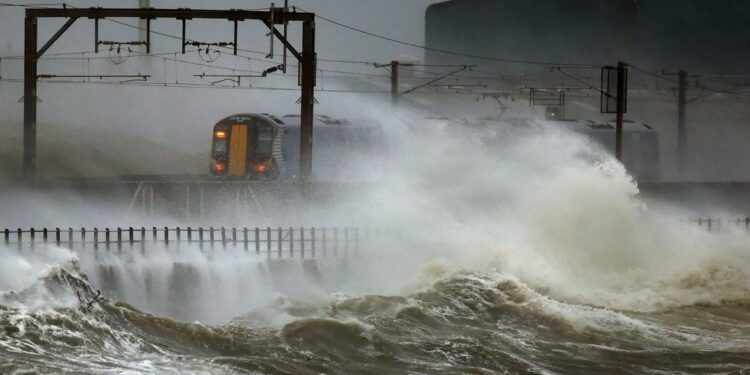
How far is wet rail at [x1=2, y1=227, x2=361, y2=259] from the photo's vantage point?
20688 mm

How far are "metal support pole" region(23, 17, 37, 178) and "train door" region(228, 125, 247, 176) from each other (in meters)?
8.98

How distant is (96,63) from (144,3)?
10766 mm

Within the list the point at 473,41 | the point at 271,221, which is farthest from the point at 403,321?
the point at 473,41

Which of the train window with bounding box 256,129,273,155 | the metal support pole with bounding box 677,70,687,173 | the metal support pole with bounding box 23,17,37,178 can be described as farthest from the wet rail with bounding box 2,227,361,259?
the metal support pole with bounding box 677,70,687,173

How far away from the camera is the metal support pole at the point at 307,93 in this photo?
87.3 feet

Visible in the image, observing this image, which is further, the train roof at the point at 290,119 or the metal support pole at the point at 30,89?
the train roof at the point at 290,119

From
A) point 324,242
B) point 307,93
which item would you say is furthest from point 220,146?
point 324,242

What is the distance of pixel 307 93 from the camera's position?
26.8 metres

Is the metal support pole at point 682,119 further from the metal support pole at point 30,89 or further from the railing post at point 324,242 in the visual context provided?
the metal support pole at point 30,89

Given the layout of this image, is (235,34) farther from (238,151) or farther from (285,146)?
(238,151)

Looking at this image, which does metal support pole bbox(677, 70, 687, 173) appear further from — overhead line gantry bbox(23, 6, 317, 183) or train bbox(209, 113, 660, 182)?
overhead line gantry bbox(23, 6, 317, 183)

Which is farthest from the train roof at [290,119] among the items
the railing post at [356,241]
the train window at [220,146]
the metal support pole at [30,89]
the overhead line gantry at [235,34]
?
the railing post at [356,241]

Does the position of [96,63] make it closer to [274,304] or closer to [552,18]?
[552,18]

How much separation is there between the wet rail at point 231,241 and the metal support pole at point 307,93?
1.88 m
